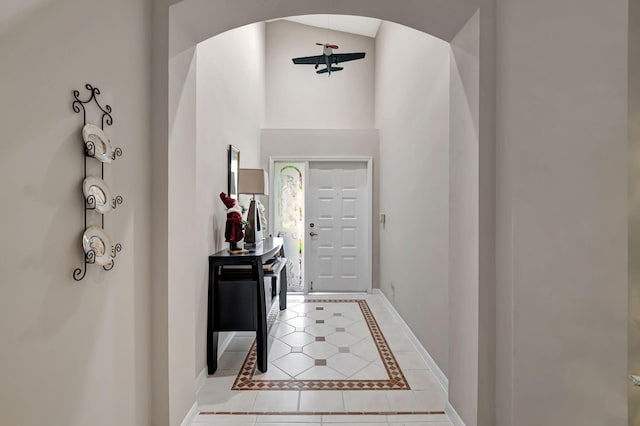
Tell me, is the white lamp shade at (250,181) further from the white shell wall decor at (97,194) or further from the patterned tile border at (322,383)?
the white shell wall decor at (97,194)

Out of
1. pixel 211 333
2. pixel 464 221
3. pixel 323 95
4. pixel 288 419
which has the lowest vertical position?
pixel 288 419

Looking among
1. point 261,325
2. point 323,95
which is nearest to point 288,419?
point 261,325

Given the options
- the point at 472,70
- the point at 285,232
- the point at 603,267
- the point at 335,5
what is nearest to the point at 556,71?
the point at 472,70

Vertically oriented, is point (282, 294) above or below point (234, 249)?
below

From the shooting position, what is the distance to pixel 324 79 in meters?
5.30

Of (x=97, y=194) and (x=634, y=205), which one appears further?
(x=97, y=194)

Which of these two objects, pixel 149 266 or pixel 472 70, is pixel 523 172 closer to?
pixel 472 70

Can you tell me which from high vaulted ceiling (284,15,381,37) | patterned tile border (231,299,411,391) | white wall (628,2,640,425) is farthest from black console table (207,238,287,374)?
high vaulted ceiling (284,15,381,37)

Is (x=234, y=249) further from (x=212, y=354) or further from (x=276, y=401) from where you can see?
(x=276, y=401)

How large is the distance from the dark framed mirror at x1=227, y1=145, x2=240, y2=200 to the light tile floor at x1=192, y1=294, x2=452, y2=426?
4.67 feet

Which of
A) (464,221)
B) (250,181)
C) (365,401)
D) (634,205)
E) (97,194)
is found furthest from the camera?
(250,181)

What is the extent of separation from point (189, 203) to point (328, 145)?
3214 mm

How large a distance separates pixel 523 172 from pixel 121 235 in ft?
5.76

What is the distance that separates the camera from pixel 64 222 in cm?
A: 105
